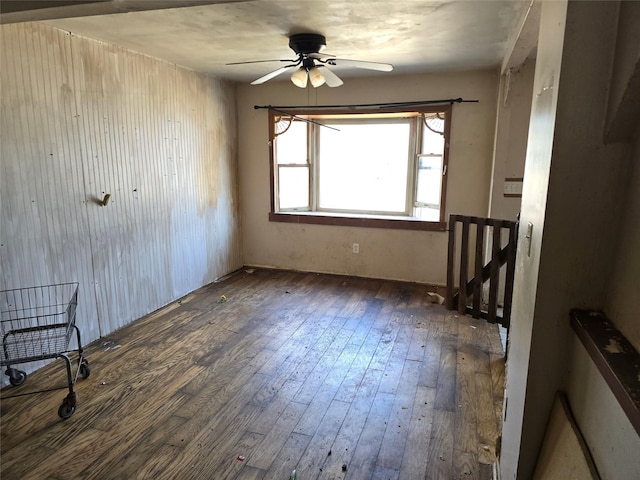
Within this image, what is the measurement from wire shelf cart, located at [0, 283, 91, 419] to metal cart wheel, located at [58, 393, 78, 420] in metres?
0.01

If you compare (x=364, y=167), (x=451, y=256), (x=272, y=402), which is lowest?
(x=272, y=402)

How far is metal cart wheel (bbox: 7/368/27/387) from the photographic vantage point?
8.41 ft

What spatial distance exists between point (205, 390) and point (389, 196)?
3226 mm

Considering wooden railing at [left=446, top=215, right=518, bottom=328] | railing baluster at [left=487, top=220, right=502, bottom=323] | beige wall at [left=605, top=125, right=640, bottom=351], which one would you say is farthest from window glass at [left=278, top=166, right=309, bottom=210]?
beige wall at [left=605, top=125, right=640, bottom=351]

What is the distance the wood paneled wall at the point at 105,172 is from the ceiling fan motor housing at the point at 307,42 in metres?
1.50

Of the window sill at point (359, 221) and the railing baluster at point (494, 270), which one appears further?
the window sill at point (359, 221)

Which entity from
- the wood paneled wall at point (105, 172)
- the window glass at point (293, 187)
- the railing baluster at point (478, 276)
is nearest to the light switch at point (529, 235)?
the railing baluster at point (478, 276)

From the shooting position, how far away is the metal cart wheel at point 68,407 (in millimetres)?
2289

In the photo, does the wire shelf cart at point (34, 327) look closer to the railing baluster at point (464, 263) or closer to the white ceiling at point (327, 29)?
the white ceiling at point (327, 29)

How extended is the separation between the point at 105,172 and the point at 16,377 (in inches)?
61.8

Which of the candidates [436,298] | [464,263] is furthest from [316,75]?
[436,298]

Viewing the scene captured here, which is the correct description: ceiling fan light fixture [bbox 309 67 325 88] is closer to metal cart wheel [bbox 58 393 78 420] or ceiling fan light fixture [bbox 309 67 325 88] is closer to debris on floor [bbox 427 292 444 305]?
debris on floor [bbox 427 292 444 305]

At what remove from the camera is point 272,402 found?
2465 millimetres

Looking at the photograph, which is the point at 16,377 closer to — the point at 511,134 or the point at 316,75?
the point at 316,75
